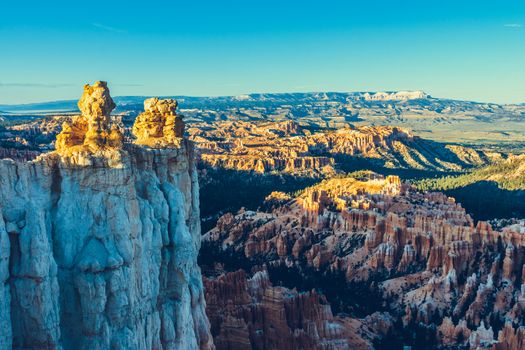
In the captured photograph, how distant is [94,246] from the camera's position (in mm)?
15969

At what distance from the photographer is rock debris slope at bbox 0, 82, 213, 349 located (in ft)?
48.1

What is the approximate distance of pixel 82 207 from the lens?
16.2 meters

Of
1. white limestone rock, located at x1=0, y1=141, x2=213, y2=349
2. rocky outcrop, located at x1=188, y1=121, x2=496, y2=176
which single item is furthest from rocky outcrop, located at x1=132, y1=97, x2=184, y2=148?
rocky outcrop, located at x1=188, y1=121, x2=496, y2=176

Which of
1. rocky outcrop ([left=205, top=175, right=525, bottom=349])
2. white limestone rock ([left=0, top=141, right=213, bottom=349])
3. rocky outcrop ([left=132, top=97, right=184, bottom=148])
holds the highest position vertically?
rocky outcrop ([left=132, top=97, right=184, bottom=148])

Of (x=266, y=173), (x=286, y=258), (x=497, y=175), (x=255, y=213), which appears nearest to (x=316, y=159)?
(x=266, y=173)

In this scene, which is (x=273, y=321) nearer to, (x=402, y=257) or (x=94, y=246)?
(x=94, y=246)

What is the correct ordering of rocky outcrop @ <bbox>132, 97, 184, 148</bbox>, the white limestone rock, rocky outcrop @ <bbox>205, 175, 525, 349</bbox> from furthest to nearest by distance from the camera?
rocky outcrop @ <bbox>205, 175, 525, 349</bbox> < rocky outcrop @ <bbox>132, 97, 184, 148</bbox> < the white limestone rock

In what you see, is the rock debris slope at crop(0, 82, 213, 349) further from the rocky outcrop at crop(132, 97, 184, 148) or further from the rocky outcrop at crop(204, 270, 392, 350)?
the rocky outcrop at crop(204, 270, 392, 350)

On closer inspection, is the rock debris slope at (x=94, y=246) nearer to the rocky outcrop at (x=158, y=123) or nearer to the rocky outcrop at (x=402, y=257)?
the rocky outcrop at (x=158, y=123)

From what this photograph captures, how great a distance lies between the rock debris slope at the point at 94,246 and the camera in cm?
1466

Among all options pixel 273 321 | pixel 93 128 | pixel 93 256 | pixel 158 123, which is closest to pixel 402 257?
pixel 273 321

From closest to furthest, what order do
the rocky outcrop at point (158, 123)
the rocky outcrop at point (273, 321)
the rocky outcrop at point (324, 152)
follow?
the rocky outcrop at point (158, 123) < the rocky outcrop at point (273, 321) < the rocky outcrop at point (324, 152)

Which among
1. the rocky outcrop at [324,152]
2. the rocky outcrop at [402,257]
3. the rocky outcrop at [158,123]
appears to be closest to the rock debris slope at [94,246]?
the rocky outcrop at [158,123]

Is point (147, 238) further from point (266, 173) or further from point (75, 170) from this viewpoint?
point (266, 173)
